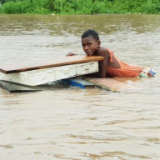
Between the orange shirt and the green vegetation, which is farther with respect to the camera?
the green vegetation

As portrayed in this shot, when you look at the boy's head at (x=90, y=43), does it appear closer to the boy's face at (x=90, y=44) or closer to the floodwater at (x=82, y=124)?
the boy's face at (x=90, y=44)

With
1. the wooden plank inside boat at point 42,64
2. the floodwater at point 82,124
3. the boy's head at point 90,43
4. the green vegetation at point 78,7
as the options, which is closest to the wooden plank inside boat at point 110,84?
the floodwater at point 82,124

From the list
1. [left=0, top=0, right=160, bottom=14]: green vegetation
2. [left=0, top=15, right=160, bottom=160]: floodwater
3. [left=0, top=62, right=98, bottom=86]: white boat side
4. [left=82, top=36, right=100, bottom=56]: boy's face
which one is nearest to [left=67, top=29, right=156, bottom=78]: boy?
[left=82, top=36, right=100, bottom=56]: boy's face

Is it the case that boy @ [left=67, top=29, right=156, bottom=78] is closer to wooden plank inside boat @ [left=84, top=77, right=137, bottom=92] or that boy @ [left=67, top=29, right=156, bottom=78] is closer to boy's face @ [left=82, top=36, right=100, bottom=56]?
boy's face @ [left=82, top=36, right=100, bottom=56]

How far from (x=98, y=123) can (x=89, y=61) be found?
83.9 inches

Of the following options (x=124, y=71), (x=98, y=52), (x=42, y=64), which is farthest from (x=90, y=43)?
(x=42, y=64)

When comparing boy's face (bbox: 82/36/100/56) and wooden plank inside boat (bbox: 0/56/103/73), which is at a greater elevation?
boy's face (bbox: 82/36/100/56)

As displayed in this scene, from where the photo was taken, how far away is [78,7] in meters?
33.6

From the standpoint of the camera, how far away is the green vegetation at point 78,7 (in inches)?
1221

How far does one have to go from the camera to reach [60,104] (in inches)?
158

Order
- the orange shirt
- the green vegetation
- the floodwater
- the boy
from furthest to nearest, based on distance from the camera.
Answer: the green vegetation
the orange shirt
the boy
the floodwater

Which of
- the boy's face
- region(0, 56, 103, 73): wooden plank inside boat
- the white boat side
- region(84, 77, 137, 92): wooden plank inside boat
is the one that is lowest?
region(84, 77, 137, 92): wooden plank inside boat

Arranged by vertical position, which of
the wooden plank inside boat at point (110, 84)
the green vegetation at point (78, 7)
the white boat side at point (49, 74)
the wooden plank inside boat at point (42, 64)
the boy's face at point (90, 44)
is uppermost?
the green vegetation at point (78, 7)

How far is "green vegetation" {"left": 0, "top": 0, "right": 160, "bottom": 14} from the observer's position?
31.0m
